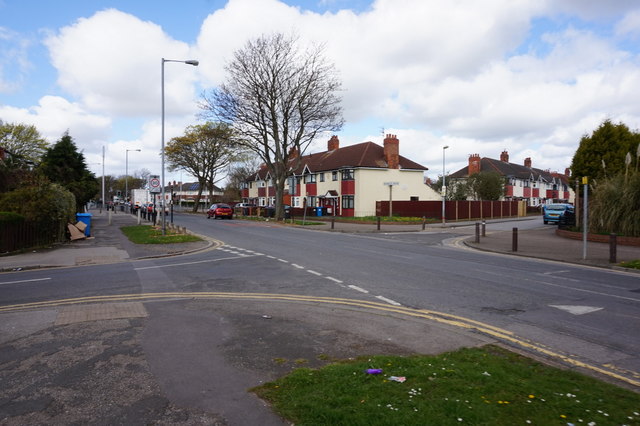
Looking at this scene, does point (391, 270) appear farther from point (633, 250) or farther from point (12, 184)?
point (12, 184)

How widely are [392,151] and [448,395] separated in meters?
46.4

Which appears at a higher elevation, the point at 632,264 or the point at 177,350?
the point at 632,264

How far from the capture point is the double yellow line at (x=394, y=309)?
4.81 metres

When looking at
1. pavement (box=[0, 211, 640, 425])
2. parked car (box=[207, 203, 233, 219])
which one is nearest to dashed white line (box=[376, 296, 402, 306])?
pavement (box=[0, 211, 640, 425])

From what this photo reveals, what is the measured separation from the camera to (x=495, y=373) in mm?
4258

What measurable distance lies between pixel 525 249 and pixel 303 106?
27069mm

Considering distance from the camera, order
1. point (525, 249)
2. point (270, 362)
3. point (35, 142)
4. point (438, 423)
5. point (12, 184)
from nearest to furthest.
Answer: point (438, 423)
point (270, 362)
point (525, 249)
point (12, 184)
point (35, 142)

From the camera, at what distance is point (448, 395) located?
3.71 m

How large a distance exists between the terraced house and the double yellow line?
54910 mm

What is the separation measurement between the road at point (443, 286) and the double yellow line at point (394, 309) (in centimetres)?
6

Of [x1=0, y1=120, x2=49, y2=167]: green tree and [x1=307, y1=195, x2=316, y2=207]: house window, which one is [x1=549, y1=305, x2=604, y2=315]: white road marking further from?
[x1=0, y1=120, x2=49, y2=167]: green tree

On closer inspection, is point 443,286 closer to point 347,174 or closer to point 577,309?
point 577,309

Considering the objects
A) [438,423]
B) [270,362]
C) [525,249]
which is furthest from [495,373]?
[525,249]

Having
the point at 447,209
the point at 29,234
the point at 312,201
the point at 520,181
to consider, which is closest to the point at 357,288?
the point at 29,234
